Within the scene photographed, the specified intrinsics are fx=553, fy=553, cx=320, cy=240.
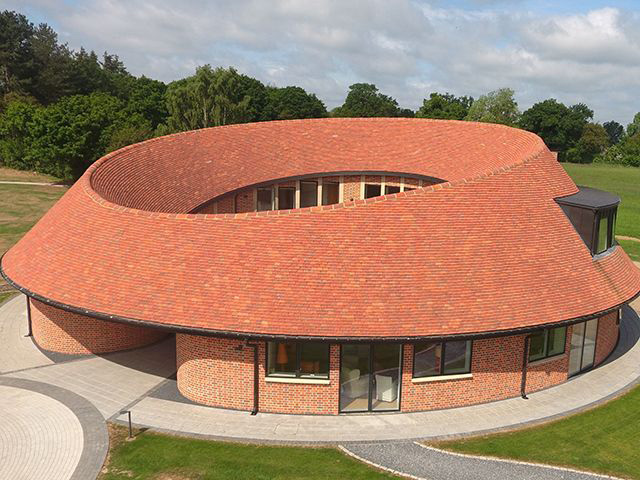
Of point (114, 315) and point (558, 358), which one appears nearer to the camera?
point (114, 315)

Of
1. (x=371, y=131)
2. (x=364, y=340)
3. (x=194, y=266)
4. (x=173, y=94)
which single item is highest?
(x=173, y=94)

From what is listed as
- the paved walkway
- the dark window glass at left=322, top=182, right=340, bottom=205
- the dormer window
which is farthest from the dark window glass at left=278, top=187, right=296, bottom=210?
the dormer window

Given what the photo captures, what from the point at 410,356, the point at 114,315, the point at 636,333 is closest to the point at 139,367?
the point at 114,315

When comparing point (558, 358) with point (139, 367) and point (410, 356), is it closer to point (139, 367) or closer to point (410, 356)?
point (410, 356)

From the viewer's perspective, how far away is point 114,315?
17359 millimetres

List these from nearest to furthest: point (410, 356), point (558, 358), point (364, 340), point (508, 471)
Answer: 1. point (508, 471)
2. point (364, 340)
3. point (410, 356)
4. point (558, 358)

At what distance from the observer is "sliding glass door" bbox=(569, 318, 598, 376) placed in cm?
1988

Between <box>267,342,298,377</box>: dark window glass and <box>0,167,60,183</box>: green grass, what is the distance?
196 feet

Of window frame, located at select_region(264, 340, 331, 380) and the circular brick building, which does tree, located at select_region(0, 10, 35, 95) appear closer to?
the circular brick building

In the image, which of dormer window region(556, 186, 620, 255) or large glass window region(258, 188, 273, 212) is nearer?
dormer window region(556, 186, 620, 255)

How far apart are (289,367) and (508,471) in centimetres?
684

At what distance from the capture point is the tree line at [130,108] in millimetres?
60562

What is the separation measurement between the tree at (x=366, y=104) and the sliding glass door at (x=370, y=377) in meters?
102

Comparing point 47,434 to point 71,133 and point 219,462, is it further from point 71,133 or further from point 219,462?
point 71,133
